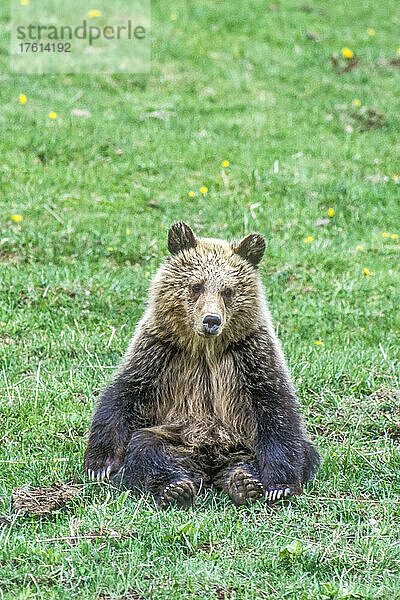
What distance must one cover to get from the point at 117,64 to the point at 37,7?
194cm

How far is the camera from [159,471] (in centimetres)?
528

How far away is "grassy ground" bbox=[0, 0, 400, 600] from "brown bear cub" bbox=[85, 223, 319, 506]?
258 millimetres

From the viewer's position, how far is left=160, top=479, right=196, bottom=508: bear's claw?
509 cm

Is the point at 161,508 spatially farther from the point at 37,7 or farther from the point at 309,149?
the point at 37,7

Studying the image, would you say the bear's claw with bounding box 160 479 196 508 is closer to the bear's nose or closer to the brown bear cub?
the brown bear cub

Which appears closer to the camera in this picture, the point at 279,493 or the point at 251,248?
the point at 279,493

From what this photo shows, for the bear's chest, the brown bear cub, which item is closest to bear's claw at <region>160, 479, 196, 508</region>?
the brown bear cub

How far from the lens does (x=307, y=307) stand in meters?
8.97

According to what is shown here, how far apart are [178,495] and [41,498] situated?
2.60ft

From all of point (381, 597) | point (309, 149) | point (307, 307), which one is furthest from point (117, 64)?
point (381, 597)

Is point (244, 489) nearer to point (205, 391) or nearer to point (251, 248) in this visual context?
point (205, 391)

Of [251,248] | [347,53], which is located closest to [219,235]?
[251,248]

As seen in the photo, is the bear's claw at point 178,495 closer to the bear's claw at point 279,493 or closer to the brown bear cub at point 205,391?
the brown bear cub at point 205,391

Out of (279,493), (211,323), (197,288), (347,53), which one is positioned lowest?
(279,493)
